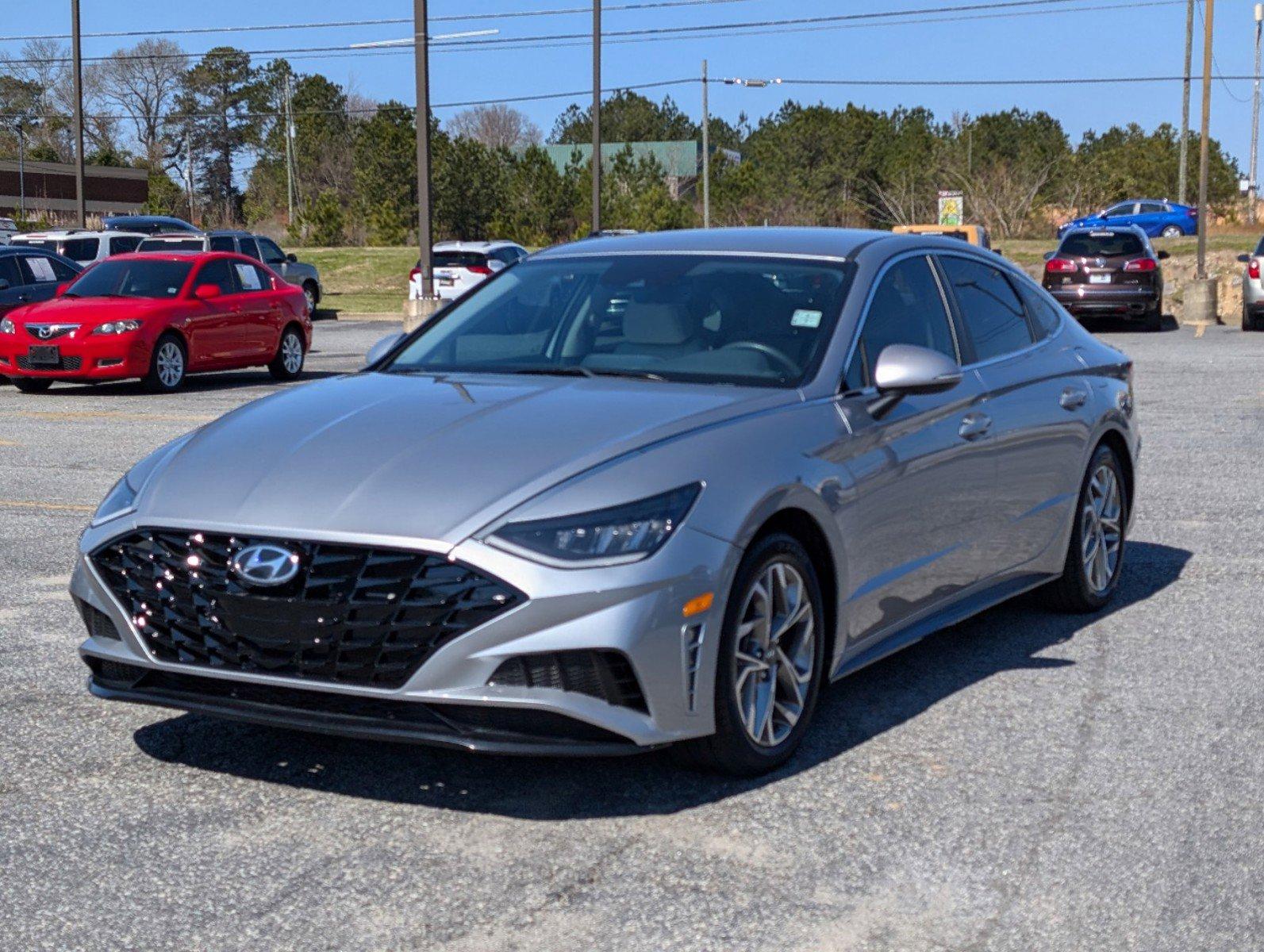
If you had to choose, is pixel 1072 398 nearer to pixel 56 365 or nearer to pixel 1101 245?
pixel 56 365

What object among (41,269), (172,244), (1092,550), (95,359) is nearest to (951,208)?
(172,244)

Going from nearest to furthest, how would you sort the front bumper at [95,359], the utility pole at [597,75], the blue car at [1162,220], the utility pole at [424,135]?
the front bumper at [95,359] → the utility pole at [424,135] → the utility pole at [597,75] → the blue car at [1162,220]

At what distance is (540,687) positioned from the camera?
14.1ft

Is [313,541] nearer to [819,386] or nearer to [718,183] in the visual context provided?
[819,386]

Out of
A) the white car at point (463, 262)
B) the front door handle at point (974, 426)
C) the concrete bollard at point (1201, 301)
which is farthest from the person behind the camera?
the concrete bollard at point (1201, 301)

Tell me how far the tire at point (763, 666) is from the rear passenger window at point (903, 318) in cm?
82

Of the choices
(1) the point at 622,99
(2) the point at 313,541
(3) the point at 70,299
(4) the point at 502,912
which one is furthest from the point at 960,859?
(1) the point at 622,99

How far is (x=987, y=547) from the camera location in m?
6.19

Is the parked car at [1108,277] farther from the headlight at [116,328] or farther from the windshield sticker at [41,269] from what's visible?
the headlight at [116,328]

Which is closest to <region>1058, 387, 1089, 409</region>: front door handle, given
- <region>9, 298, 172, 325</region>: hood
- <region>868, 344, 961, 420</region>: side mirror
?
<region>868, 344, 961, 420</region>: side mirror

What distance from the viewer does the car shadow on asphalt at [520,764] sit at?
4.69m

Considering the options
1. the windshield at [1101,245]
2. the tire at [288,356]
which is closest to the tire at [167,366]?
the tire at [288,356]

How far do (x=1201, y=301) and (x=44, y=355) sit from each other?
23.2m

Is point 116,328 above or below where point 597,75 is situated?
below
